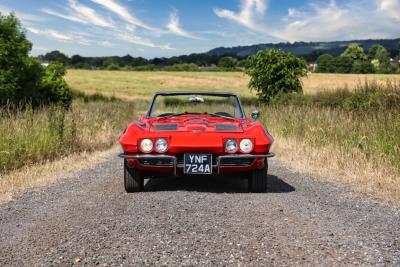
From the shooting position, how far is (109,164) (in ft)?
32.9

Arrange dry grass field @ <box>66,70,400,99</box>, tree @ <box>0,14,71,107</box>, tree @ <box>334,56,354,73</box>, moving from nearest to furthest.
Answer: tree @ <box>0,14,71,107</box> < dry grass field @ <box>66,70,400,99</box> < tree @ <box>334,56,354,73</box>

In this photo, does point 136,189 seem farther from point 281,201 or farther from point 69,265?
point 69,265

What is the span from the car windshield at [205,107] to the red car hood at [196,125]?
1.70 ft

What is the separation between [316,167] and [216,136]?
3490 millimetres

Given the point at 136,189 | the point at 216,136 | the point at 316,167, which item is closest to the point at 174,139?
the point at 216,136

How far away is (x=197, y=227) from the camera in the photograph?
14.6 feet

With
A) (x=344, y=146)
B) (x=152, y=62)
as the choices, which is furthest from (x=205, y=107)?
(x=152, y=62)

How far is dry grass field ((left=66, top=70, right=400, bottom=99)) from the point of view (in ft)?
219

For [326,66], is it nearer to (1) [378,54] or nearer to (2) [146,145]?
(1) [378,54]

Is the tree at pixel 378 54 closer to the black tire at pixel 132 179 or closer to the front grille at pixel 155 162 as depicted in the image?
the black tire at pixel 132 179

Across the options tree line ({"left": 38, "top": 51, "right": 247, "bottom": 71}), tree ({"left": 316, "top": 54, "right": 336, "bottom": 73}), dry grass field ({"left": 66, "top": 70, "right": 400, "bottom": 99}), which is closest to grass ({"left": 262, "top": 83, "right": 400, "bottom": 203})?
dry grass field ({"left": 66, "top": 70, "right": 400, "bottom": 99})

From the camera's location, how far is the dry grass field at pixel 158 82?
66625 millimetres

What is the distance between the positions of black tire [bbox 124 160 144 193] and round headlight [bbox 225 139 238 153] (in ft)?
4.00

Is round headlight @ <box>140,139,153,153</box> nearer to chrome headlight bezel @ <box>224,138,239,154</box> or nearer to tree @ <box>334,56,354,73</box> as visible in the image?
chrome headlight bezel @ <box>224,138,239,154</box>
